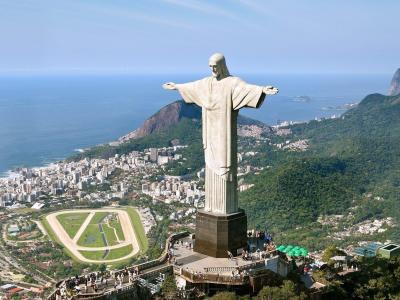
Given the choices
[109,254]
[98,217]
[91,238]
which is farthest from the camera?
[98,217]

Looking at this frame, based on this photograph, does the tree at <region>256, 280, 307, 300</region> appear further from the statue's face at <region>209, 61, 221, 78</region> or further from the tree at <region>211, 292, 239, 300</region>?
the statue's face at <region>209, 61, 221, 78</region>

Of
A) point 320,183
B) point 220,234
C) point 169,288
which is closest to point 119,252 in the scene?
point 320,183

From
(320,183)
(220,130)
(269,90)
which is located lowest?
(320,183)

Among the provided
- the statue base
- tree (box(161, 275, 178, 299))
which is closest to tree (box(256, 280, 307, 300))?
tree (box(161, 275, 178, 299))

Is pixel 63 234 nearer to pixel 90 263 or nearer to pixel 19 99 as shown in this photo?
pixel 90 263

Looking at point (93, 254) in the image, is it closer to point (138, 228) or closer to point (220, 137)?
point (138, 228)

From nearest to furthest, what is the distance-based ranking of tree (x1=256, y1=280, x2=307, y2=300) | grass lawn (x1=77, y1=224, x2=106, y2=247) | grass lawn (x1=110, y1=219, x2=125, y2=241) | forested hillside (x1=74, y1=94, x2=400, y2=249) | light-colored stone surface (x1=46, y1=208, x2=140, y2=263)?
Result: 1. tree (x1=256, y1=280, x2=307, y2=300)
2. light-colored stone surface (x1=46, y1=208, x2=140, y2=263)
3. grass lawn (x1=77, y1=224, x2=106, y2=247)
4. forested hillside (x1=74, y1=94, x2=400, y2=249)
5. grass lawn (x1=110, y1=219, x2=125, y2=241)

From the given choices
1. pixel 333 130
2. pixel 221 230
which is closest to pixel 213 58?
pixel 221 230
